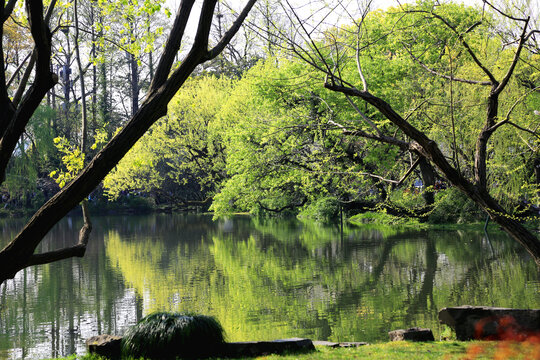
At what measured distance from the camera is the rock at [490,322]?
6.96 m

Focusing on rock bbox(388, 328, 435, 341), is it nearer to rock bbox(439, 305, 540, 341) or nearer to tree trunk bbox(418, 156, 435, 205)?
rock bbox(439, 305, 540, 341)

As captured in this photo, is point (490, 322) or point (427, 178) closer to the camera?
point (490, 322)

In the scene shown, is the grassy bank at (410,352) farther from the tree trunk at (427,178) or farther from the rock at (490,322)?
the tree trunk at (427,178)

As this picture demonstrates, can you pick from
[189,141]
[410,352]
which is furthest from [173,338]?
[189,141]

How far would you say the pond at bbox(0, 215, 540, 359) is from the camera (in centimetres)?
945

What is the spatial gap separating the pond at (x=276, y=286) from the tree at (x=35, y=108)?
4.99m

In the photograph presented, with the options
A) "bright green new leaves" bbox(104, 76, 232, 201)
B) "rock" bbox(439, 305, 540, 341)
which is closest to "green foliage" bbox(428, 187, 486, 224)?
"bright green new leaves" bbox(104, 76, 232, 201)

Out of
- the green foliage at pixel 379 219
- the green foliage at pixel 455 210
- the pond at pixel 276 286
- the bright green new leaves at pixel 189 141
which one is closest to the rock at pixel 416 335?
the pond at pixel 276 286

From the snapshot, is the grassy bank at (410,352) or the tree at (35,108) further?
the grassy bank at (410,352)

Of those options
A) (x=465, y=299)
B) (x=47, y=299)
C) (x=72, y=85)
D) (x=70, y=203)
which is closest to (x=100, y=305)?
(x=47, y=299)

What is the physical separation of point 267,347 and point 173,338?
1132 millimetres

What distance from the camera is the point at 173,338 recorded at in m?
6.95

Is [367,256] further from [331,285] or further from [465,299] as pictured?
[465,299]

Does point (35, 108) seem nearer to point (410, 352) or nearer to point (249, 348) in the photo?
point (249, 348)
